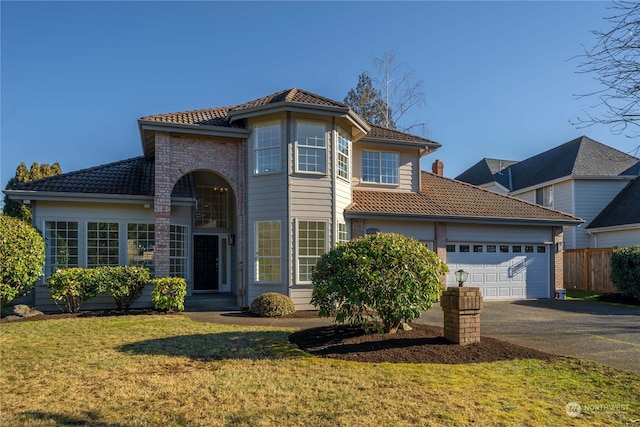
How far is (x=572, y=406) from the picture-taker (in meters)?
4.66

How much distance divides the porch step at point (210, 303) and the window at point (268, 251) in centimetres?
147

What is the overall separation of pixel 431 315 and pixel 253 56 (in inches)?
429

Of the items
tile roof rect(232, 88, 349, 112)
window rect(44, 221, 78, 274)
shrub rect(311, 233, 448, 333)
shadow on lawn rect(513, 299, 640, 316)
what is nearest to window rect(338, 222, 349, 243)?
tile roof rect(232, 88, 349, 112)

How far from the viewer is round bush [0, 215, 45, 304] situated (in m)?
10.7

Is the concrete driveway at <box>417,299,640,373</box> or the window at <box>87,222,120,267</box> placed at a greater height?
the window at <box>87,222,120,267</box>

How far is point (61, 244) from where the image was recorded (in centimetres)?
1272

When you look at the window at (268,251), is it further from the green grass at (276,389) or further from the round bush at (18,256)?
the round bush at (18,256)

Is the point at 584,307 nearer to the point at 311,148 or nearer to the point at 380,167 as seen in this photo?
the point at 380,167

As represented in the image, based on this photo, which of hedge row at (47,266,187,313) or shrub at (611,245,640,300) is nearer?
hedge row at (47,266,187,313)

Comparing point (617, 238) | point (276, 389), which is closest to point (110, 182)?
point (276, 389)

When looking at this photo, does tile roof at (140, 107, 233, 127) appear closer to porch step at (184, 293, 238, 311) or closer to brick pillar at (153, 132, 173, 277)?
brick pillar at (153, 132, 173, 277)

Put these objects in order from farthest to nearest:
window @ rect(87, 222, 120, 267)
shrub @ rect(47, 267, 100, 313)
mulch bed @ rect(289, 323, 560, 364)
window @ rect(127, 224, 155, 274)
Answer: window @ rect(127, 224, 155, 274), window @ rect(87, 222, 120, 267), shrub @ rect(47, 267, 100, 313), mulch bed @ rect(289, 323, 560, 364)

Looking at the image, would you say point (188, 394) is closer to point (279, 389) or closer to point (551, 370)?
point (279, 389)

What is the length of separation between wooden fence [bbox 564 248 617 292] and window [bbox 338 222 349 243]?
41.0 feet
